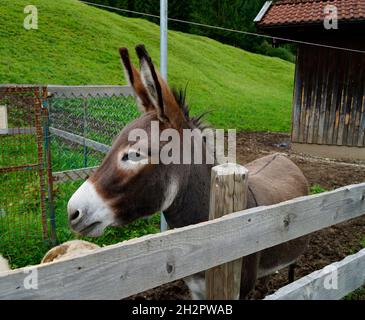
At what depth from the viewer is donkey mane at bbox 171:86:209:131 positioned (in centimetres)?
247

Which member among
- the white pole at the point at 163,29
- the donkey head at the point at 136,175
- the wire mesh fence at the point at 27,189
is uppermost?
the white pole at the point at 163,29

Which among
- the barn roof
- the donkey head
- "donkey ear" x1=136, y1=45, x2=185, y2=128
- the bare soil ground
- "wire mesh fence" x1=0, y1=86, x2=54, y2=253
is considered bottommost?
the bare soil ground

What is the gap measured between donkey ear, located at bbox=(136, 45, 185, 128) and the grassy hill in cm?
1132

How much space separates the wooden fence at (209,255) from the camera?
1223 mm

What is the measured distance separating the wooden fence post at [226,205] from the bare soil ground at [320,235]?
1.83m

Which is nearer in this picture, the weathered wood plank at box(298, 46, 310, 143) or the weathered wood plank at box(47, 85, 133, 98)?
the weathered wood plank at box(47, 85, 133, 98)

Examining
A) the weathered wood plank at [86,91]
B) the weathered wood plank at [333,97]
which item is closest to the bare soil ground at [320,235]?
the weathered wood plank at [333,97]

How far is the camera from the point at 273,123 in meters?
16.8

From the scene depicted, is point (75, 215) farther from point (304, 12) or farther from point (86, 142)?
point (304, 12)

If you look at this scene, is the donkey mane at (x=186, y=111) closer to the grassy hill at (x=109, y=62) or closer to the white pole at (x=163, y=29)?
the white pole at (x=163, y=29)

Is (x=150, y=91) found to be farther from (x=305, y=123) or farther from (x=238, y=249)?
(x=305, y=123)

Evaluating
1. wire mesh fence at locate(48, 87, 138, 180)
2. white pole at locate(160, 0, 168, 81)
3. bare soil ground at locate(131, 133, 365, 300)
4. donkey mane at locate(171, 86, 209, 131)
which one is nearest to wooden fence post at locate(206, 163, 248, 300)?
donkey mane at locate(171, 86, 209, 131)

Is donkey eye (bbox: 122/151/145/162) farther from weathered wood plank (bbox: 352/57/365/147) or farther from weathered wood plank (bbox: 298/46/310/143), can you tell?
weathered wood plank (bbox: 298/46/310/143)

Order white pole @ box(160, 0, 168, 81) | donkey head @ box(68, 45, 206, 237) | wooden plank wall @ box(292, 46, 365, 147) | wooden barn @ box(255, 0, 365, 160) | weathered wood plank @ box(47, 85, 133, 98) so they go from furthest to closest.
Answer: wooden plank wall @ box(292, 46, 365, 147)
wooden barn @ box(255, 0, 365, 160)
weathered wood plank @ box(47, 85, 133, 98)
white pole @ box(160, 0, 168, 81)
donkey head @ box(68, 45, 206, 237)
